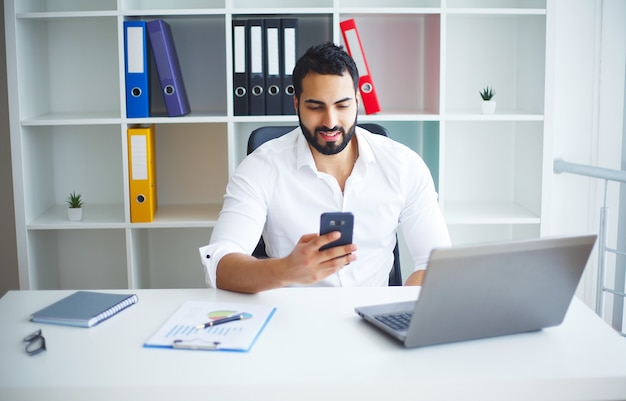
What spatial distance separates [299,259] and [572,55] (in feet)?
6.64

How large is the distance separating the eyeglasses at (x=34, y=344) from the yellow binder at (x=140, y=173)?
4.88 feet

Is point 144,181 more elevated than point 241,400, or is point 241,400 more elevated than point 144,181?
point 144,181

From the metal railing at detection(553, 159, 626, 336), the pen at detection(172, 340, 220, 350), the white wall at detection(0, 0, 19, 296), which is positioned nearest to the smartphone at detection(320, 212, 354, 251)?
the pen at detection(172, 340, 220, 350)

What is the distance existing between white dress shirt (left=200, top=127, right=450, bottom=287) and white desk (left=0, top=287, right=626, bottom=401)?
641 mm

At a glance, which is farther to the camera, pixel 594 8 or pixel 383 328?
pixel 594 8

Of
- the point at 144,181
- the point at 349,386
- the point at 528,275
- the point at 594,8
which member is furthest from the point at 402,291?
the point at 594,8

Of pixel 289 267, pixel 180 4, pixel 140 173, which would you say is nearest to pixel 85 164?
pixel 140 173

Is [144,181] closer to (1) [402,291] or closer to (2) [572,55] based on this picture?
(1) [402,291]

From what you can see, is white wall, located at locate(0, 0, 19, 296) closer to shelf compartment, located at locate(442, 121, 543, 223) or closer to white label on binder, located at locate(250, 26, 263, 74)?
white label on binder, located at locate(250, 26, 263, 74)

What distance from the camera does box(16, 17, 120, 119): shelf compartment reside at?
306 centimetres

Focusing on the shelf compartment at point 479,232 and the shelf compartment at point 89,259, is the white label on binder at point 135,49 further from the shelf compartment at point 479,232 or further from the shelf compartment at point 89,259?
the shelf compartment at point 479,232

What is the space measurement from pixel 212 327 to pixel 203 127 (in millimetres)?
1840

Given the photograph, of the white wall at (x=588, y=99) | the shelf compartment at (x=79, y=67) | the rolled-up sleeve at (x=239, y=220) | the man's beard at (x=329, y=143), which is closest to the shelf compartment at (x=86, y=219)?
the shelf compartment at (x=79, y=67)

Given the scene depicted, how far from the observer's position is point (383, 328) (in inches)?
54.6
